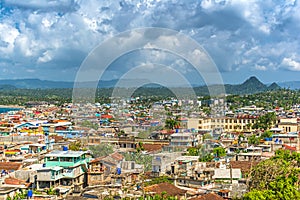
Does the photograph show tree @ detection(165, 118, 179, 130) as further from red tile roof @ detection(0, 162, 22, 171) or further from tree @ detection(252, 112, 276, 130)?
red tile roof @ detection(0, 162, 22, 171)

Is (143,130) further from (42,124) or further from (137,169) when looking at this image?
(137,169)

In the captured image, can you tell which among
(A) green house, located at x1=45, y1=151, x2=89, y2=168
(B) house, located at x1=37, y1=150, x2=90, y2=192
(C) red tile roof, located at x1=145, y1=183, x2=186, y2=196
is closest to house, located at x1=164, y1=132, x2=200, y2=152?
(B) house, located at x1=37, y1=150, x2=90, y2=192

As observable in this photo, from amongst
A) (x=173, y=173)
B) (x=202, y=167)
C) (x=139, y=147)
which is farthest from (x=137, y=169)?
(x=139, y=147)

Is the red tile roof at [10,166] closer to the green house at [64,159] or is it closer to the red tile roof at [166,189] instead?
the green house at [64,159]

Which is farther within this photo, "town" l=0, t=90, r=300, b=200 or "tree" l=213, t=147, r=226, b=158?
"tree" l=213, t=147, r=226, b=158

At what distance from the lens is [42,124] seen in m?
38.8

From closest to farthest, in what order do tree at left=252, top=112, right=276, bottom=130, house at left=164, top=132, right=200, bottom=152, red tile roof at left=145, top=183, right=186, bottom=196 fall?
1. red tile roof at left=145, top=183, right=186, bottom=196
2. house at left=164, top=132, right=200, bottom=152
3. tree at left=252, top=112, right=276, bottom=130

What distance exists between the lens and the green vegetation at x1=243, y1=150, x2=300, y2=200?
11.2 m

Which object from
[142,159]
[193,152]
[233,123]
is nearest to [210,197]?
[142,159]

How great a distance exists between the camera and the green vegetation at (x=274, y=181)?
11172 millimetres

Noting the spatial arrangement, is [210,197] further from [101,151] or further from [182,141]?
[182,141]

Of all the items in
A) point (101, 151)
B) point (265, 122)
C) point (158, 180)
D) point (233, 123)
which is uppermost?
point (265, 122)

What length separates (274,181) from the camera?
12.7 m

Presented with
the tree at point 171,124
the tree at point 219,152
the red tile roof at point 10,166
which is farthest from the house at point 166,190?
the tree at point 171,124
